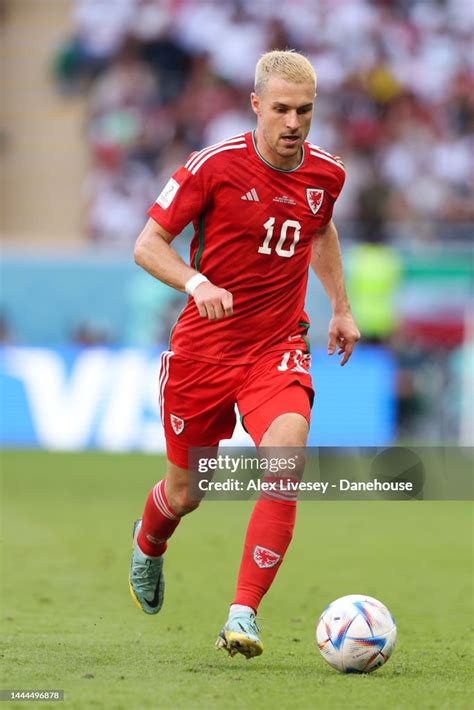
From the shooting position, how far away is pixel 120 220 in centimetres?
1831

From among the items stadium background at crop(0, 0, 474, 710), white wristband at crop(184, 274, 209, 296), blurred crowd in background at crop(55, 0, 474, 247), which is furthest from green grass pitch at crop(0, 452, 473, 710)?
blurred crowd in background at crop(55, 0, 474, 247)

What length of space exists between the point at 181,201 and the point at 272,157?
431 mm

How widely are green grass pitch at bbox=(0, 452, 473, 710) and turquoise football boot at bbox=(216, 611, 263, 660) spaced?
108 millimetres

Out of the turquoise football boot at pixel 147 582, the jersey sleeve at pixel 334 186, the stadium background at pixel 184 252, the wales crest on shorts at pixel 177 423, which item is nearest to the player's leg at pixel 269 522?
the wales crest on shorts at pixel 177 423

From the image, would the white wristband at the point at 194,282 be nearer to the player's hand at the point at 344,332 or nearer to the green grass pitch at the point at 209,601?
the player's hand at the point at 344,332

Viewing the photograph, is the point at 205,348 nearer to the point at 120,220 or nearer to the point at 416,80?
the point at 120,220

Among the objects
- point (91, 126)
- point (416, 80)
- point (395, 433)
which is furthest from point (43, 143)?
point (395, 433)

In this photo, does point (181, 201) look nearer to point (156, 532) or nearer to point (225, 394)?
point (225, 394)

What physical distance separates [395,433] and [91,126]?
22.2 feet

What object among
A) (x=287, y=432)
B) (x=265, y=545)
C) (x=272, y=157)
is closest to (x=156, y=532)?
(x=265, y=545)

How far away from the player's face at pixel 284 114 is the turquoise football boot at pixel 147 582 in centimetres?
194

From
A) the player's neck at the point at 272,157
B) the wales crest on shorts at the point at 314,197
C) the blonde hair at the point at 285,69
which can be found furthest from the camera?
the wales crest on shorts at the point at 314,197

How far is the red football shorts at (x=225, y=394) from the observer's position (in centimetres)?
545

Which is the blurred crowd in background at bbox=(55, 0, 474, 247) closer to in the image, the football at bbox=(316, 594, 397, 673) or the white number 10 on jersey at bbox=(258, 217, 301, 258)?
the white number 10 on jersey at bbox=(258, 217, 301, 258)
